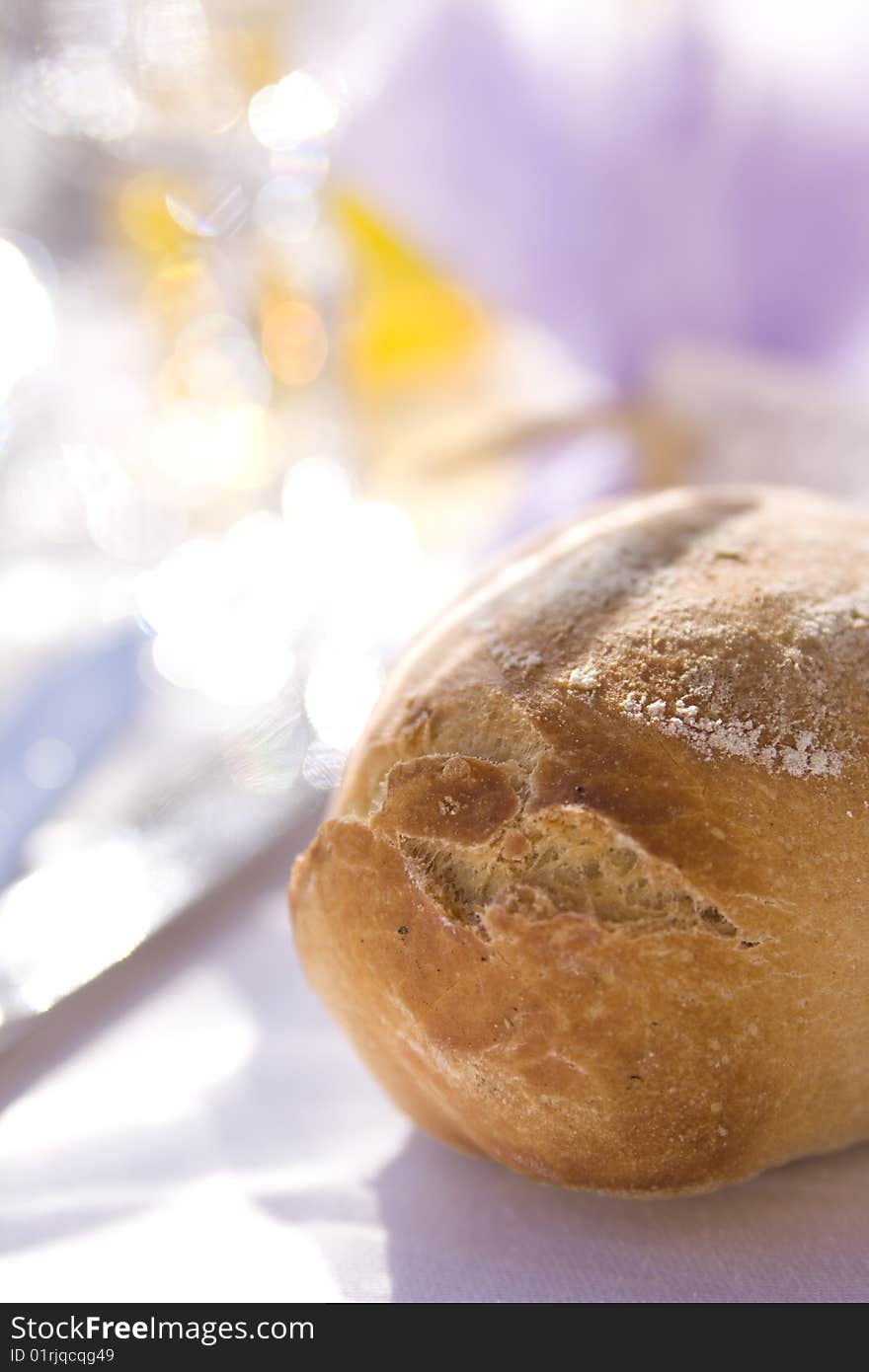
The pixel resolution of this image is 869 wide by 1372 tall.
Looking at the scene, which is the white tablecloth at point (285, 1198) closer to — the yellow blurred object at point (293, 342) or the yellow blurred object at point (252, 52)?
the yellow blurred object at point (293, 342)

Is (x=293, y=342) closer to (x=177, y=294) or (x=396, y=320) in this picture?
(x=396, y=320)

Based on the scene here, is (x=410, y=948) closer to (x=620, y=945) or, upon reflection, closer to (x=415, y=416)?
(x=620, y=945)

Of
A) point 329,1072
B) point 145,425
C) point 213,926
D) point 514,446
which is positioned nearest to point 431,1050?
point 329,1072

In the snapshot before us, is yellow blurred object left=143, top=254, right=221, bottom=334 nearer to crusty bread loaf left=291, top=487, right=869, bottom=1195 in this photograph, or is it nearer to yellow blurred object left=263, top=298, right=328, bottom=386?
yellow blurred object left=263, top=298, right=328, bottom=386

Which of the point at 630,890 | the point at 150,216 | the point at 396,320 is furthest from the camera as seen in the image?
the point at 150,216

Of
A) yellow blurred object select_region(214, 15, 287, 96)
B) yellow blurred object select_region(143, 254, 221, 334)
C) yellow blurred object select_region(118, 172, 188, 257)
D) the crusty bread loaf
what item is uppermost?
yellow blurred object select_region(214, 15, 287, 96)

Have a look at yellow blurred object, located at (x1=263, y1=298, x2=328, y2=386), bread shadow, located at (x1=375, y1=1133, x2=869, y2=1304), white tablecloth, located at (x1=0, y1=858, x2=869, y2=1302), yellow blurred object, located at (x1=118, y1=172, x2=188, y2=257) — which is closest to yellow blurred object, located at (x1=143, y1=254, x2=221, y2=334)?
yellow blurred object, located at (x1=118, y1=172, x2=188, y2=257)

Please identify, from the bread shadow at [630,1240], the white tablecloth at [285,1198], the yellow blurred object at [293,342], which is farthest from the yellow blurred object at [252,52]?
the bread shadow at [630,1240]

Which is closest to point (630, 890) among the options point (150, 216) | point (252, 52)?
point (252, 52)
